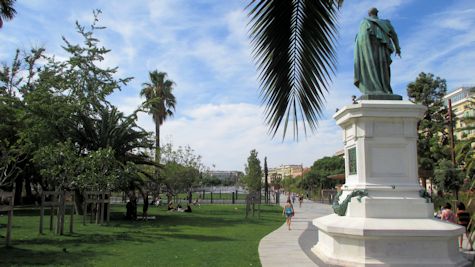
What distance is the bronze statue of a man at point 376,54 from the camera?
9547 millimetres

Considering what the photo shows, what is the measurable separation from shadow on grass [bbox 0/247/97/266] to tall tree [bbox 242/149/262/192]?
48355 millimetres

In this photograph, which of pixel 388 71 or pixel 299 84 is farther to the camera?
pixel 388 71

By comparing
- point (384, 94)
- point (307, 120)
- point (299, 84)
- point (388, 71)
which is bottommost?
point (307, 120)

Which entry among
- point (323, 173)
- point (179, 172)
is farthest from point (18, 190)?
point (323, 173)

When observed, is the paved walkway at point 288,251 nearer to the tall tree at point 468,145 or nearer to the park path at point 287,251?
the park path at point 287,251

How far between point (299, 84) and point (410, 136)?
679 cm

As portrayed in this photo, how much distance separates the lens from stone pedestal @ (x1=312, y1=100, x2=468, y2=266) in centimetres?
761

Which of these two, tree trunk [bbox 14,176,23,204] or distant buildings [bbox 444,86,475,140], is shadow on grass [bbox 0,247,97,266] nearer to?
distant buildings [bbox 444,86,475,140]

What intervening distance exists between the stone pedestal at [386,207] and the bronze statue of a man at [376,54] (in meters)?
0.78

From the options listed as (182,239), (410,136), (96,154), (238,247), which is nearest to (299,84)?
(410,136)

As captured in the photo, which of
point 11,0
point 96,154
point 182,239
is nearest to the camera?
point 182,239

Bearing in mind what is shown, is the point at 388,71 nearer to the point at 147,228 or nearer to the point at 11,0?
the point at 147,228

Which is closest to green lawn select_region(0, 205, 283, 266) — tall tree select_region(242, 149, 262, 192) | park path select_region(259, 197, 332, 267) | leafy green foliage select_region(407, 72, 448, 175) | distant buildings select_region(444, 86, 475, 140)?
park path select_region(259, 197, 332, 267)

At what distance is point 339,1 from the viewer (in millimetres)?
2691
